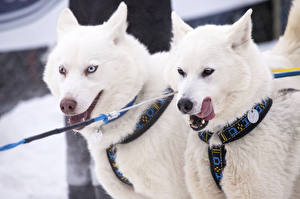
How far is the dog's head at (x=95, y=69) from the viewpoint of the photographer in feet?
7.43

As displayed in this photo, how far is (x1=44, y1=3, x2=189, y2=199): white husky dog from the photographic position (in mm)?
2348

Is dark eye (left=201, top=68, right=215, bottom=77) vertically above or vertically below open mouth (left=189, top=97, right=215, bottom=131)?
above

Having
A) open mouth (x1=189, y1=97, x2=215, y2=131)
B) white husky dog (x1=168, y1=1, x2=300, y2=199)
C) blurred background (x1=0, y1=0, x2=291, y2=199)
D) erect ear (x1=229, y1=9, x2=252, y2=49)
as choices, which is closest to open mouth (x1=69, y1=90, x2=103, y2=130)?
white husky dog (x1=168, y1=1, x2=300, y2=199)

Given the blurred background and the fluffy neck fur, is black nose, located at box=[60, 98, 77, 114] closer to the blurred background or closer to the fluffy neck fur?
the fluffy neck fur

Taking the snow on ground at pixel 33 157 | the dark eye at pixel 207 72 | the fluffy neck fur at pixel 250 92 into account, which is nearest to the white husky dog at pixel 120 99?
the fluffy neck fur at pixel 250 92

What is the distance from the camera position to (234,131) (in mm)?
2047

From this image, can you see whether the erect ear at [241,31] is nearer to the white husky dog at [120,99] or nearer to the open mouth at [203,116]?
the open mouth at [203,116]

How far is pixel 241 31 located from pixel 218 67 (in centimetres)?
23

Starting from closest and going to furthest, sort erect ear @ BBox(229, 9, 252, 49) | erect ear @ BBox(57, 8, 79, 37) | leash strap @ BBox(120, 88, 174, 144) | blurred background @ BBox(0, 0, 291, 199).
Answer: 1. erect ear @ BBox(229, 9, 252, 49)
2. leash strap @ BBox(120, 88, 174, 144)
3. erect ear @ BBox(57, 8, 79, 37)
4. blurred background @ BBox(0, 0, 291, 199)

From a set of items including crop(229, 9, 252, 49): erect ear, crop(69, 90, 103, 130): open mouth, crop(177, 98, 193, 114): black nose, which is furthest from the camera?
crop(69, 90, 103, 130): open mouth

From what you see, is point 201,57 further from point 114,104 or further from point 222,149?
point 114,104

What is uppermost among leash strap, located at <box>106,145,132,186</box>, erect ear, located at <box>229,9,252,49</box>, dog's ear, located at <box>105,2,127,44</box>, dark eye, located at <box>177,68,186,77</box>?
dog's ear, located at <box>105,2,127,44</box>

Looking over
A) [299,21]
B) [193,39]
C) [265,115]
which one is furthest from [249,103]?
[299,21]

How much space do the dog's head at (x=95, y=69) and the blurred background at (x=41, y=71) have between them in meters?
1.14
